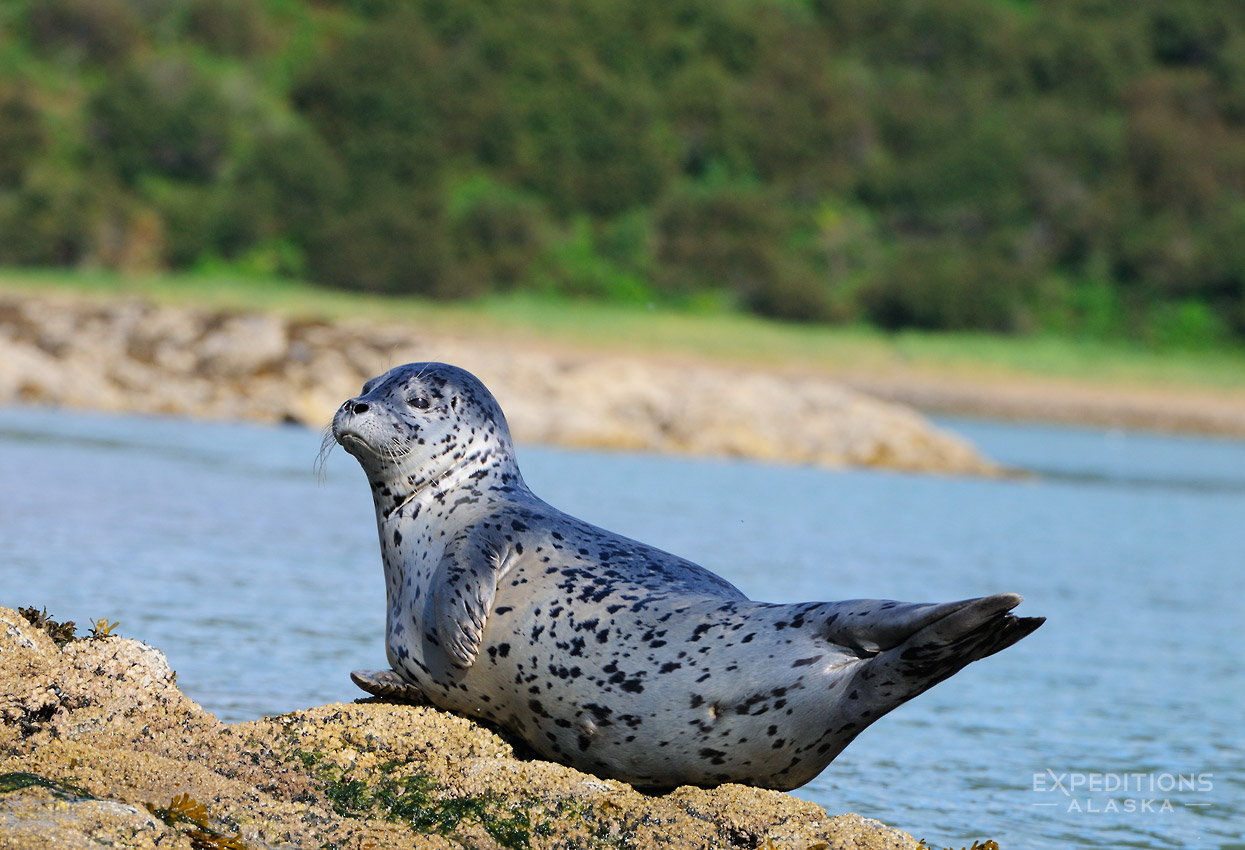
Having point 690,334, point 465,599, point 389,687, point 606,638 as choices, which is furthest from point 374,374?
point 606,638

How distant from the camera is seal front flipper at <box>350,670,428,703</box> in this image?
4559 mm

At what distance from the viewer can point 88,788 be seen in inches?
144

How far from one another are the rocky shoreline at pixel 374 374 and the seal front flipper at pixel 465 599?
1518cm

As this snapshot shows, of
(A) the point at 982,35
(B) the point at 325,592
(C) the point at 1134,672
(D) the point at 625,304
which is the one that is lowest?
(C) the point at 1134,672

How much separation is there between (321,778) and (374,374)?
15.8 m

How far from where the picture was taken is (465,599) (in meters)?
4.38

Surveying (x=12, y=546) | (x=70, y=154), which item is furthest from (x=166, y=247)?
(x=12, y=546)

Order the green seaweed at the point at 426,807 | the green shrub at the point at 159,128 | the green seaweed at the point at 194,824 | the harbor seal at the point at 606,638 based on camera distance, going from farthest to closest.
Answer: the green shrub at the point at 159,128, the harbor seal at the point at 606,638, the green seaweed at the point at 426,807, the green seaweed at the point at 194,824

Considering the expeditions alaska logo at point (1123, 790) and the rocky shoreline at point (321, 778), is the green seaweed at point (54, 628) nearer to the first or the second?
the rocky shoreline at point (321, 778)

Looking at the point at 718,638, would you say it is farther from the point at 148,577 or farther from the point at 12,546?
the point at 12,546

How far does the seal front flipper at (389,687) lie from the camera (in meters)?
4.56

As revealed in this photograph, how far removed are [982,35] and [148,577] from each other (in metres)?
46.8

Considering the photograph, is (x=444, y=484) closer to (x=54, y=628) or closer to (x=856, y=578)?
(x=54, y=628)

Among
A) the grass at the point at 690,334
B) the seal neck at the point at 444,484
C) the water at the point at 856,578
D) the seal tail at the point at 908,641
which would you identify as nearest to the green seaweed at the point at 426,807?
the seal tail at the point at 908,641
